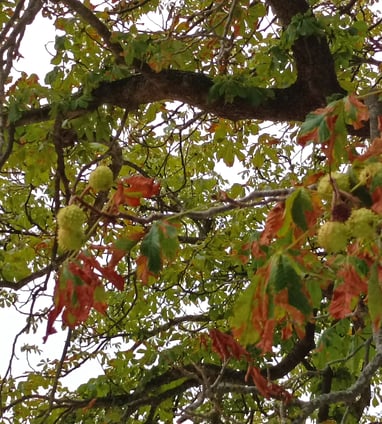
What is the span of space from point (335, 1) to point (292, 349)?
8.38 feet

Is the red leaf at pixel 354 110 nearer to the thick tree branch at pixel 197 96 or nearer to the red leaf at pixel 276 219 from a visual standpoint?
the red leaf at pixel 276 219

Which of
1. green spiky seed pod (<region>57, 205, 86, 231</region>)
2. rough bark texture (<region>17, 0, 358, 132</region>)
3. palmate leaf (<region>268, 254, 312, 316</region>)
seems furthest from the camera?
rough bark texture (<region>17, 0, 358, 132</region>)

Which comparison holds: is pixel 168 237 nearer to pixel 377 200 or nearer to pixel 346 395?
pixel 377 200

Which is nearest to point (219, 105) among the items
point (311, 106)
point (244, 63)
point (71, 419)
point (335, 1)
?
point (311, 106)

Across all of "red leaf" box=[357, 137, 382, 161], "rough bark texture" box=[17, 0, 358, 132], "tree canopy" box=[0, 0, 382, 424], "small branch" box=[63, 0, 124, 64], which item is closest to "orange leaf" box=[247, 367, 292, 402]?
"tree canopy" box=[0, 0, 382, 424]

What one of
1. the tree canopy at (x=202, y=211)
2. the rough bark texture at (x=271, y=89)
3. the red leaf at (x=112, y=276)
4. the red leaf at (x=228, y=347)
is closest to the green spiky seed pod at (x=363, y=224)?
the tree canopy at (x=202, y=211)

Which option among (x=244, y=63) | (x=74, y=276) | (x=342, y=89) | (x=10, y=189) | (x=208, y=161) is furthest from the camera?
(x=208, y=161)

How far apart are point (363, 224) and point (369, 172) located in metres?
0.15

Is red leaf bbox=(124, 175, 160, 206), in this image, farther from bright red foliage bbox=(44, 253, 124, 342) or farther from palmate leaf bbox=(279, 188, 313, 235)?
palmate leaf bbox=(279, 188, 313, 235)

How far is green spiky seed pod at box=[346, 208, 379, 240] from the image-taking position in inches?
49.4

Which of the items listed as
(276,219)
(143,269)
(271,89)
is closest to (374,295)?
(276,219)

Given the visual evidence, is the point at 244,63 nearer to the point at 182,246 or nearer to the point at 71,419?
the point at 182,246

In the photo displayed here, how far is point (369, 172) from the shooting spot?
134cm

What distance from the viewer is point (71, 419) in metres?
4.19
